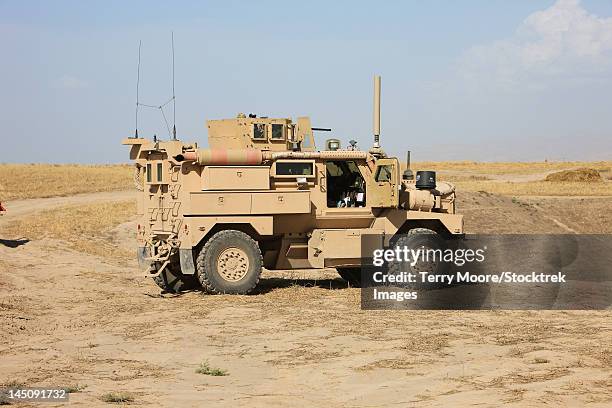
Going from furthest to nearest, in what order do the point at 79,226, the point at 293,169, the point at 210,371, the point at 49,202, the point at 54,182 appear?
the point at 54,182
the point at 49,202
the point at 79,226
the point at 293,169
the point at 210,371

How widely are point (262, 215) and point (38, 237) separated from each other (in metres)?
10.5

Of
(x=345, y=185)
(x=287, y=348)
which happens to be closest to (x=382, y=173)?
(x=345, y=185)

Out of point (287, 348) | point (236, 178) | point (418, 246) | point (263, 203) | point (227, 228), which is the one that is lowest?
point (287, 348)

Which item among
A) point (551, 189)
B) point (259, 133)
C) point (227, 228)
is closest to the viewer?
point (227, 228)

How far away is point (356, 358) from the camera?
417 inches

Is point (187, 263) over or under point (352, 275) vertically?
over

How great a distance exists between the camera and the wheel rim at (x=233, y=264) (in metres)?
16.2

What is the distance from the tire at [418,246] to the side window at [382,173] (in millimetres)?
1079

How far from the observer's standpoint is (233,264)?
1623cm

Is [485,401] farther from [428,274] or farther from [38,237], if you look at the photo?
[38,237]

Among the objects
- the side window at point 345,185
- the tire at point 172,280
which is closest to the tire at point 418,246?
the side window at point 345,185

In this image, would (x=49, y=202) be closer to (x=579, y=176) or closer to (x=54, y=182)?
(x=54, y=182)

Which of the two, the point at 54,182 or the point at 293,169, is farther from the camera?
the point at 54,182

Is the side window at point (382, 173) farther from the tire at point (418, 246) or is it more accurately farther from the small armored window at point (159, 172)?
the small armored window at point (159, 172)
